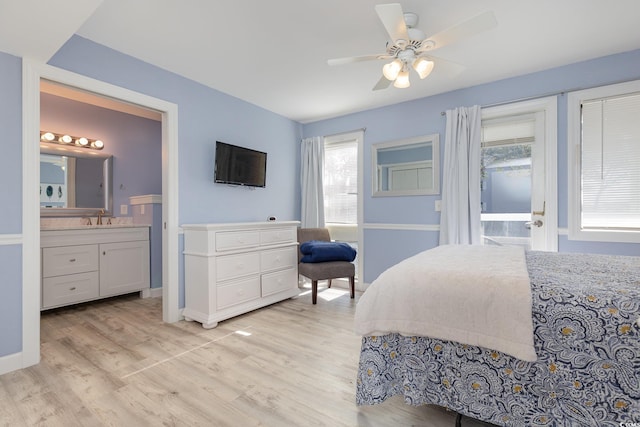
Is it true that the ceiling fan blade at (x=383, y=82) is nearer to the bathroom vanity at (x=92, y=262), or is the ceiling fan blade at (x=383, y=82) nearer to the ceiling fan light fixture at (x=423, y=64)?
the ceiling fan light fixture at (x=423, y=64)

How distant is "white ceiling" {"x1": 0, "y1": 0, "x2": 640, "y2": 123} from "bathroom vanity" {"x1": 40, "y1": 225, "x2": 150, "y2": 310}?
6.44 ft

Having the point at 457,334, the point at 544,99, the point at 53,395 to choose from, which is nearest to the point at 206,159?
the point at 53,395

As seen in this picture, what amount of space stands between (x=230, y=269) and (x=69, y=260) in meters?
1.83

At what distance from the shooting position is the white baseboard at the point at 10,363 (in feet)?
6.57

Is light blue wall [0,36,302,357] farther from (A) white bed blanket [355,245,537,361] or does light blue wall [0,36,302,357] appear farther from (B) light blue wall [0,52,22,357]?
(A) white bed blanket [355,245,537,361]

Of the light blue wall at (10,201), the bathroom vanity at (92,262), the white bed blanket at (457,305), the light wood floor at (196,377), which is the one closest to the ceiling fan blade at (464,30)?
the white bed blanket at (457,305)

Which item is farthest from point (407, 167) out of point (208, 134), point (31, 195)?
point (31, 195)

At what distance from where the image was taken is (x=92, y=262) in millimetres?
3432

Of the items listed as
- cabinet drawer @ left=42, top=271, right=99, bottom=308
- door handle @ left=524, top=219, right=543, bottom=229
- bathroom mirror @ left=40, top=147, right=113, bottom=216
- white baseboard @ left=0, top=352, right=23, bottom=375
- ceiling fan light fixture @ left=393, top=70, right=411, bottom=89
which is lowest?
white baseboard @ left=0, top=352, right=23, bottom=375

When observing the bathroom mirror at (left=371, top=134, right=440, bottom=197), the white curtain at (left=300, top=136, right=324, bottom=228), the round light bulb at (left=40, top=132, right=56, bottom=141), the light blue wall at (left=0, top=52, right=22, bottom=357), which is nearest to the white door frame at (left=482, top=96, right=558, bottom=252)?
the bathroom mirror at (left=371, top=134, right=440, bottom=197)

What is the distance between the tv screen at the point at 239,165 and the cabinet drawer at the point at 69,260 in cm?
168

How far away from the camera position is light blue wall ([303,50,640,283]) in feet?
9.06

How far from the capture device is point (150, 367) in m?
2.09

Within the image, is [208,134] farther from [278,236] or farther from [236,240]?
[278,236]
